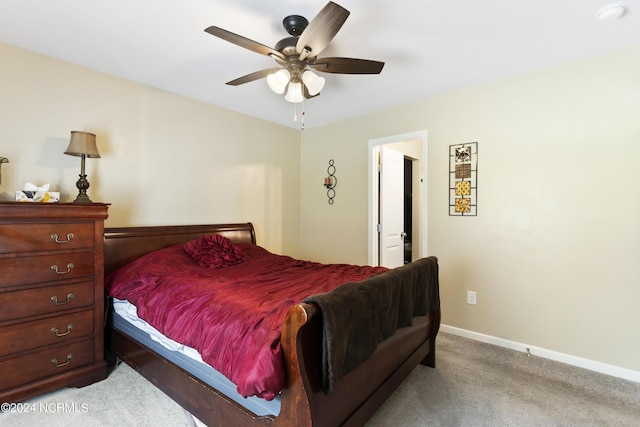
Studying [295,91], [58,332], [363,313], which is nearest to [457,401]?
[363,313]

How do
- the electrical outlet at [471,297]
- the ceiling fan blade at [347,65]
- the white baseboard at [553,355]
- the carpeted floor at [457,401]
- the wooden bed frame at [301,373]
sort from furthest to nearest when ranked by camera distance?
1. the electrical outlet at [471,297]
2. the white baseboard at [553,355]
3. the ceiling fan blade at [347,65]
4. the carpeted floor at [457,401]
5. the wooden bed frame at [301,373]

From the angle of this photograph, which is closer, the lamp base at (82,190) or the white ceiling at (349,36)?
the white ceiling at (349,36)

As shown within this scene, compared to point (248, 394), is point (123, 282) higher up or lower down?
higher up

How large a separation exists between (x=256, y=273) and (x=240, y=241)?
1.21 metres

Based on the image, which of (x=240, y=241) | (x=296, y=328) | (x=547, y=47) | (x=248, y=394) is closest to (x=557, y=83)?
(x=547, y=47)

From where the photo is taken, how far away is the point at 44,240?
2029 mm

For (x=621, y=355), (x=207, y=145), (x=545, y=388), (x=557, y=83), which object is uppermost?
(x=557, y=83)

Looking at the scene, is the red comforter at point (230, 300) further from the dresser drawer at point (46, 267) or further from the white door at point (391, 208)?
the white door at point (391, 208)

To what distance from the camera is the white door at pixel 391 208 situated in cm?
391

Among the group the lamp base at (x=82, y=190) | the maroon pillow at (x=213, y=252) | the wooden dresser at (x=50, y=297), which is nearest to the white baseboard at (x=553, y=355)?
the maroon pillow at (x=213, y=252)

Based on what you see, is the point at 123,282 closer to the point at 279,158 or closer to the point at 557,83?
the point at 279,158

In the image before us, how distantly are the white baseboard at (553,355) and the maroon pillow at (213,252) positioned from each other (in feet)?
7.63

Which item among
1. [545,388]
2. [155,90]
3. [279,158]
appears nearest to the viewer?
[545,388]

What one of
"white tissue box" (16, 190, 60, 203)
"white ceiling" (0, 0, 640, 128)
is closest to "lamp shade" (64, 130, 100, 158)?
"white tissue box" (16, 190, 60, 203)
